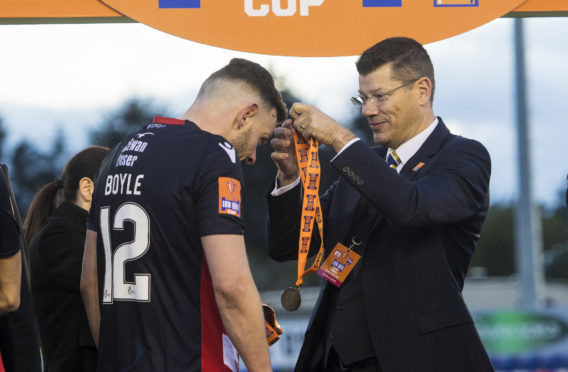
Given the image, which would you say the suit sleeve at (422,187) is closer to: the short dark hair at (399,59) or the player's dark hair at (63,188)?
the short dark hair at (399,59)

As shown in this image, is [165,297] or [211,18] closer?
[165,297]

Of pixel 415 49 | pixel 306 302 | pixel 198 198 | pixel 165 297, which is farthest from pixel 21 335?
pixel 306 302

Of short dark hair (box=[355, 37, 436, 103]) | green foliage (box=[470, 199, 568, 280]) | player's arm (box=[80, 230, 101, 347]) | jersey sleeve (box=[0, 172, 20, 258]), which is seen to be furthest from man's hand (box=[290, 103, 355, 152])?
green foliage (box=[470, 199, 568, 280])

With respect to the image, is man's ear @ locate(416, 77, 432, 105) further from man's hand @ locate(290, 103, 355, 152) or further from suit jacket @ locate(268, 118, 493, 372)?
man's hand @ locate(290, 103, 355, 152)

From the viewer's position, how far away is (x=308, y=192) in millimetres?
3266

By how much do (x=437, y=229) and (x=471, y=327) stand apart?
1.29 ft

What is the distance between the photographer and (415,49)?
342cm

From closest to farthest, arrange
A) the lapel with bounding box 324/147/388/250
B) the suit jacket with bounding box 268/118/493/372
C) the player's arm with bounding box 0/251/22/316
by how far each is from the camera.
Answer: the suit jacket with bounding box 268/118/493/372 → the player's arm with bounding box 0/251/22/316 → the lapel with bounding box 324/147/388/250

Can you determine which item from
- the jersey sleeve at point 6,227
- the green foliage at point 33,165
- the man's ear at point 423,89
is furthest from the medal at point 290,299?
the green foliage at point 33,165

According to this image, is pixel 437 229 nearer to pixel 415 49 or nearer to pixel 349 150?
pixel 349 150

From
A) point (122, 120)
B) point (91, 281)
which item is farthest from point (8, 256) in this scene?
point (122, 120)

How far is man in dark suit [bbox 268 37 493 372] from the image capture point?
296cm

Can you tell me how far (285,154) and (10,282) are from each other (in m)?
1.23

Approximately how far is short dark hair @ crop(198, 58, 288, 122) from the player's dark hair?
1.31 metres
